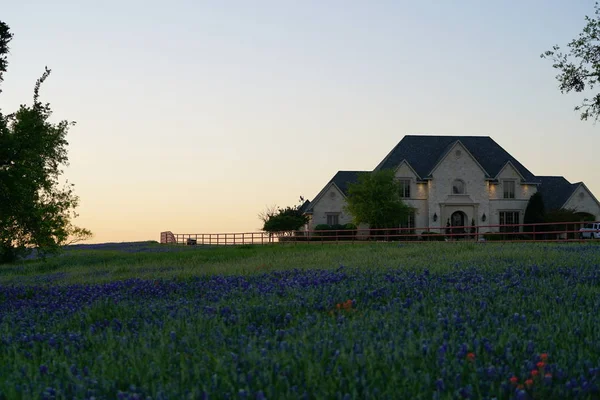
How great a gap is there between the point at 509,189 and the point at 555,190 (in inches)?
348

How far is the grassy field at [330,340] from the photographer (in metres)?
5.40

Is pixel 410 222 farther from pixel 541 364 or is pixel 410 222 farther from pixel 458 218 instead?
pixel 541 364

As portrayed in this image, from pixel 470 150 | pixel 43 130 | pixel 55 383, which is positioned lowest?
pixel 55 383

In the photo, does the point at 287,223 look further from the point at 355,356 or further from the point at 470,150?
the point at 355,356

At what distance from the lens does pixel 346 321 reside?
26.3 feet

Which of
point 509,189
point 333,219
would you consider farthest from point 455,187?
point 333,219

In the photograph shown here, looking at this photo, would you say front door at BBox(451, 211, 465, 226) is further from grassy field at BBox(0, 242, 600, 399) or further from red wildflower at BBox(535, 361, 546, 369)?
red wildflower at BBox(535, 361, 546, 369)

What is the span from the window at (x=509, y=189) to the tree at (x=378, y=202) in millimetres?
11019

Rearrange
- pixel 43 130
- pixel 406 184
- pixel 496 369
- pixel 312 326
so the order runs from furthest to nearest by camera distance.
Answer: pixel 406 184 → pixel 43 130 → pixel 312 326 → pixel 496 369

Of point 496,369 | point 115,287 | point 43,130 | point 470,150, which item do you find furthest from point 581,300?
point 470,150

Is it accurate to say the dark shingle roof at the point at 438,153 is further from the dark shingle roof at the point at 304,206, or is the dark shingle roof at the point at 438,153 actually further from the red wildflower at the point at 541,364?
the red wildflower at the point at 541,364

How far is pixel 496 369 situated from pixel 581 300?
451cm

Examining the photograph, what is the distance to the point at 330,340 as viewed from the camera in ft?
21.7

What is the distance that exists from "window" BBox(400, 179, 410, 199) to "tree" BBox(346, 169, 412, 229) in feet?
11.6
